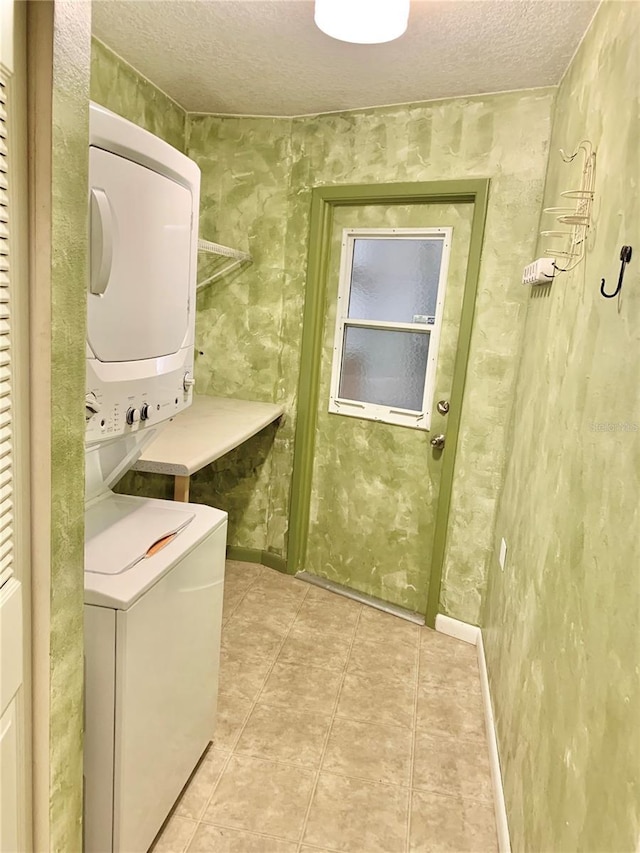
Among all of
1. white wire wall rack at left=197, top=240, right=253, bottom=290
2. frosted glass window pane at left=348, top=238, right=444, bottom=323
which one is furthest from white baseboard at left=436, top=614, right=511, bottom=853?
white wire wall rack at left=197, top=240, right=253, bottom=290

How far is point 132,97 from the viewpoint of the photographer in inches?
100

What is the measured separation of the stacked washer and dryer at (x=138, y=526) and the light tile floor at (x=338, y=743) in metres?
0.26

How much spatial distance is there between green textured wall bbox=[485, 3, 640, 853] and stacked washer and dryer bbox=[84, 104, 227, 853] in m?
0.96

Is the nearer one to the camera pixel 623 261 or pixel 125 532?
pixel 623 261

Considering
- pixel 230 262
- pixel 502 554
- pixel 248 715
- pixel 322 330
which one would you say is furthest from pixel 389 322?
pixel 248 715

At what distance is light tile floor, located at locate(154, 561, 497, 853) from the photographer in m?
1.77

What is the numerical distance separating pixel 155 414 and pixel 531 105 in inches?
80.2

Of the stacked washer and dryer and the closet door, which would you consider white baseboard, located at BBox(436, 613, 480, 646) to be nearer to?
the stacked washer and dryer

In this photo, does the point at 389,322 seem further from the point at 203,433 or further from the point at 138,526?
the point at 138,526

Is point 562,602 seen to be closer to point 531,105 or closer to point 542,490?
point 542,490

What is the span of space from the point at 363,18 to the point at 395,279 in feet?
4.24

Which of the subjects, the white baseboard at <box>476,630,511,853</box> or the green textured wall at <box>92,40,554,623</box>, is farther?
the green textured wall at <box>92,40,554,623</box>

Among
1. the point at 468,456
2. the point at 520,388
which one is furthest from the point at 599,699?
the point at 468,456

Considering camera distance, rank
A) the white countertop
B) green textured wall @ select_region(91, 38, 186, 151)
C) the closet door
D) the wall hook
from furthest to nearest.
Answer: green textured wall @ select_region(91, 38, 186, 151) → the white countertop → the wall hook → the closet door
